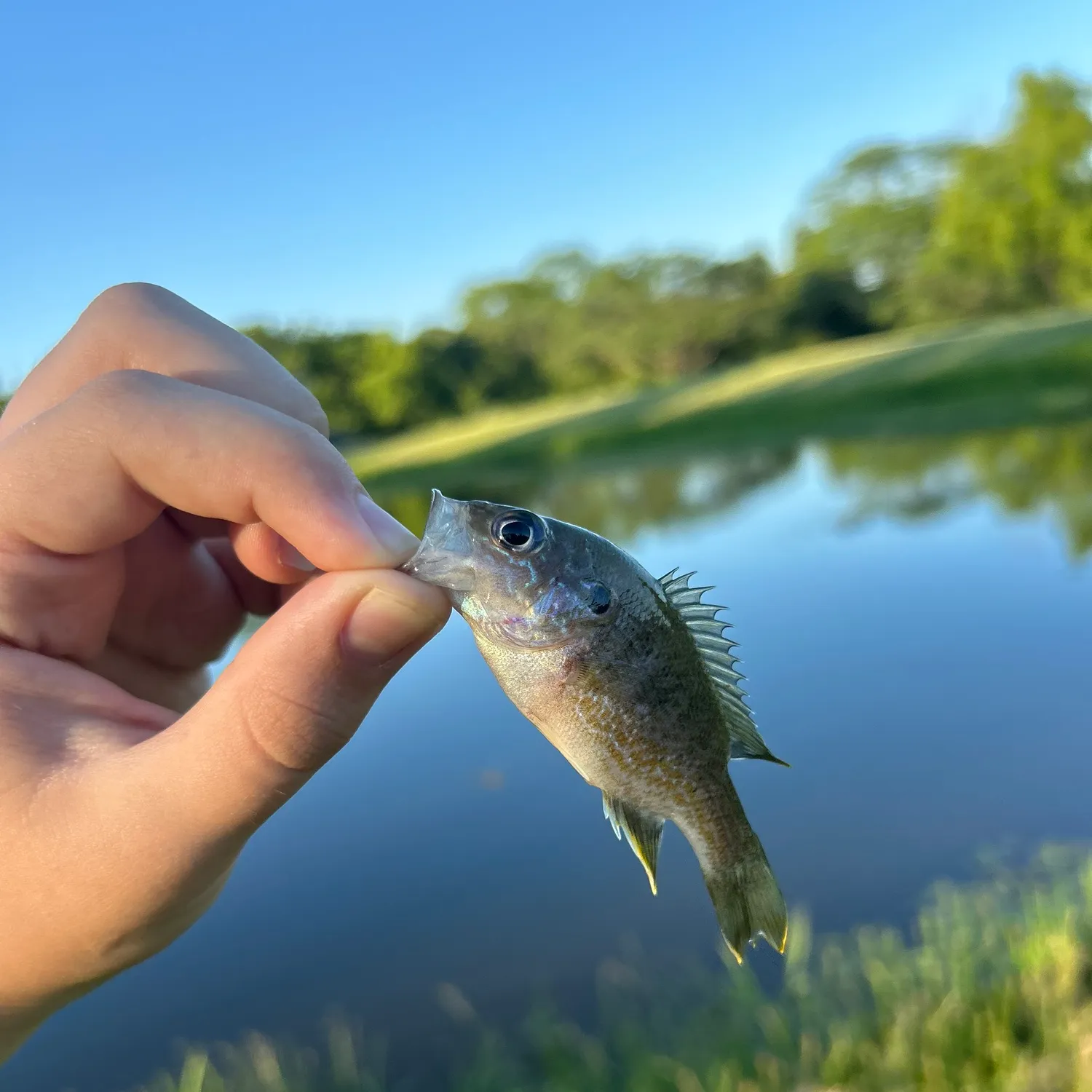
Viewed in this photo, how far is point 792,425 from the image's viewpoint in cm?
2483

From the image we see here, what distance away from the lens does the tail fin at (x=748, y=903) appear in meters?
1.75

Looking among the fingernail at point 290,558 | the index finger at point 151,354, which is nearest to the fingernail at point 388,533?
the fingernail at point 290,558

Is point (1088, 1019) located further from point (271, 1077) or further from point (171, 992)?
point (171, 992)

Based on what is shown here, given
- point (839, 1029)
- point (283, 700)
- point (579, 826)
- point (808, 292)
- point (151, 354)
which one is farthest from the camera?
point (808, 292)

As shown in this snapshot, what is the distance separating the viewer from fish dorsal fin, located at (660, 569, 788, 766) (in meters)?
1.90

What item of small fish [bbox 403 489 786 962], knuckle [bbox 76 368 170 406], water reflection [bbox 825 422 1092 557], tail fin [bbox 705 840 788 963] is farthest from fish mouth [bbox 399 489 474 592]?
water reflection [bbox 825 422 1092 557]

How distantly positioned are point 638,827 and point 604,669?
39 centimetres

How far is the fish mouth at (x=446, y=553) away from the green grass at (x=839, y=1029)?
227 centimetres

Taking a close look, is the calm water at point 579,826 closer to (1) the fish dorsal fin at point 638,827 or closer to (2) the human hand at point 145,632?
(1) the fish dorsal fin at point 638,827

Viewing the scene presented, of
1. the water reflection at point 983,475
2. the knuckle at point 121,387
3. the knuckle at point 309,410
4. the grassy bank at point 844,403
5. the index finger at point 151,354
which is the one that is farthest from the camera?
the grassy bank at point 844,403

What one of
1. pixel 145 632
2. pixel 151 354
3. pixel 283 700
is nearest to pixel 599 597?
pixel 283 700

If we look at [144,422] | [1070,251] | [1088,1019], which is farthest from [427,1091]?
[1070,251]

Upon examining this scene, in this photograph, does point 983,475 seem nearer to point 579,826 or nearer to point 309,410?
point 579,826

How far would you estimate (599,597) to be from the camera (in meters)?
1.75
